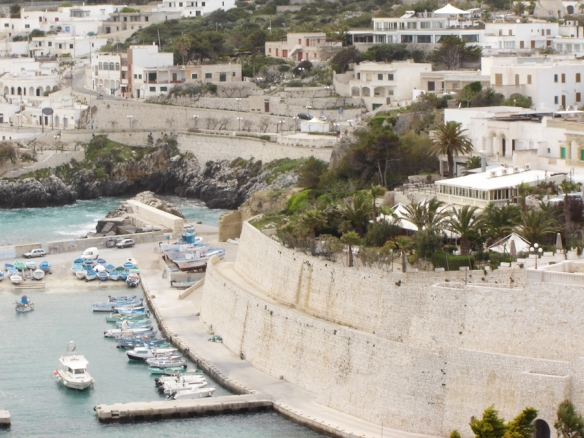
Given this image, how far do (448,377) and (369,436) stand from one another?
2911 millimetres

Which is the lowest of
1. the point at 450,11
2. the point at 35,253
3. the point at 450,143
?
the point at 35,253

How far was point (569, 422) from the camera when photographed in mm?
43500

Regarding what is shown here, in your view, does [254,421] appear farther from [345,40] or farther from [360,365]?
[345,40]

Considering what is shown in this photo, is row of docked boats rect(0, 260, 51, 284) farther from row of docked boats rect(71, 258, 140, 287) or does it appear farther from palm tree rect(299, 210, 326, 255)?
palm tree rect(299, 210, 326, 255)

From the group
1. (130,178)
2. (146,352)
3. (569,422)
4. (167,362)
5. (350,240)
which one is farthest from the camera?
(130,178)

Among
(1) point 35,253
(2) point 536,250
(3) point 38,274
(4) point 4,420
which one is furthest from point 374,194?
(1) point 35,253

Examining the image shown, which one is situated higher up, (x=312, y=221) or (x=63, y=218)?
(x=312, y=221)

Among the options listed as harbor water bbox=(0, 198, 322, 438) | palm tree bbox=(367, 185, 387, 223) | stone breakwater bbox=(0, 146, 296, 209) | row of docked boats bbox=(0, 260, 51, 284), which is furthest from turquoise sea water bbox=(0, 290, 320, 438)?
stone breakwater bbox=(0, 146, 296, 209)

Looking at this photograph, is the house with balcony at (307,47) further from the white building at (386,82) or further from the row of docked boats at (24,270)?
the row of docked boats at (24,270)

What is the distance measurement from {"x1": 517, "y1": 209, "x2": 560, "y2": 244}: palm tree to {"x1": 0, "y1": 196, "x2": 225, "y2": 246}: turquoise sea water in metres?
37.9

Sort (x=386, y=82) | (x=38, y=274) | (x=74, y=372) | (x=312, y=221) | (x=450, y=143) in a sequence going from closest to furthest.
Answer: (x=74, y=372), (x=312, y=221), (x=450, y=143), (x=38, y=274), (x=386, y=82)

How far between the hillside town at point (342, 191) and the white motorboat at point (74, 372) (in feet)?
12.7

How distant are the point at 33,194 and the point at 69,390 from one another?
45.2 meters

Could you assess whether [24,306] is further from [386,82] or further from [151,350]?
[386,82]
